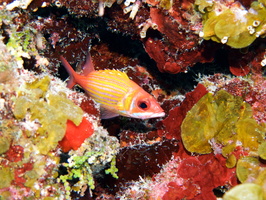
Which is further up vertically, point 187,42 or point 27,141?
Result: point 187,42

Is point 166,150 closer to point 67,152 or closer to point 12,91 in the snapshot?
point 67,152

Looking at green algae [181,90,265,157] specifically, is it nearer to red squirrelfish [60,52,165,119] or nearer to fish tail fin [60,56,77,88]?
red squirrelfish [60,52,165,119]

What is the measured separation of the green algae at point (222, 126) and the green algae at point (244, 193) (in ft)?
3.38

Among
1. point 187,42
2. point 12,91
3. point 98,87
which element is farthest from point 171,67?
point 12,91

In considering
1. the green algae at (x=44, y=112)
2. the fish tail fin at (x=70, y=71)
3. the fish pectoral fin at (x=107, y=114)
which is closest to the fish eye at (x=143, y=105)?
the fish pectoral fin at (x=107, y=114)

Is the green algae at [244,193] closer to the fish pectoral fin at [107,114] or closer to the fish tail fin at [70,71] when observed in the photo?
the fish pectoral fin at [107,114]

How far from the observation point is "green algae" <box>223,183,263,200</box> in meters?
2.57

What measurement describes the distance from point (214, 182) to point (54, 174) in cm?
256

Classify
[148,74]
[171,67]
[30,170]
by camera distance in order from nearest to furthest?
[30,170]
[171,67]
[148,74]

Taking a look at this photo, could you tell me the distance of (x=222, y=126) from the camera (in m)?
3.67

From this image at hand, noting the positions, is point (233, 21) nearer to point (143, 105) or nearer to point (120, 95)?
point (143, 105)

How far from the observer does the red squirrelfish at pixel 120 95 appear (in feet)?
11.6

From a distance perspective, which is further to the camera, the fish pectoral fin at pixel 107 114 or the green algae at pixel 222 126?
the fish pectoral fin at pixel 107 114

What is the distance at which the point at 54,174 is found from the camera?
290cm
